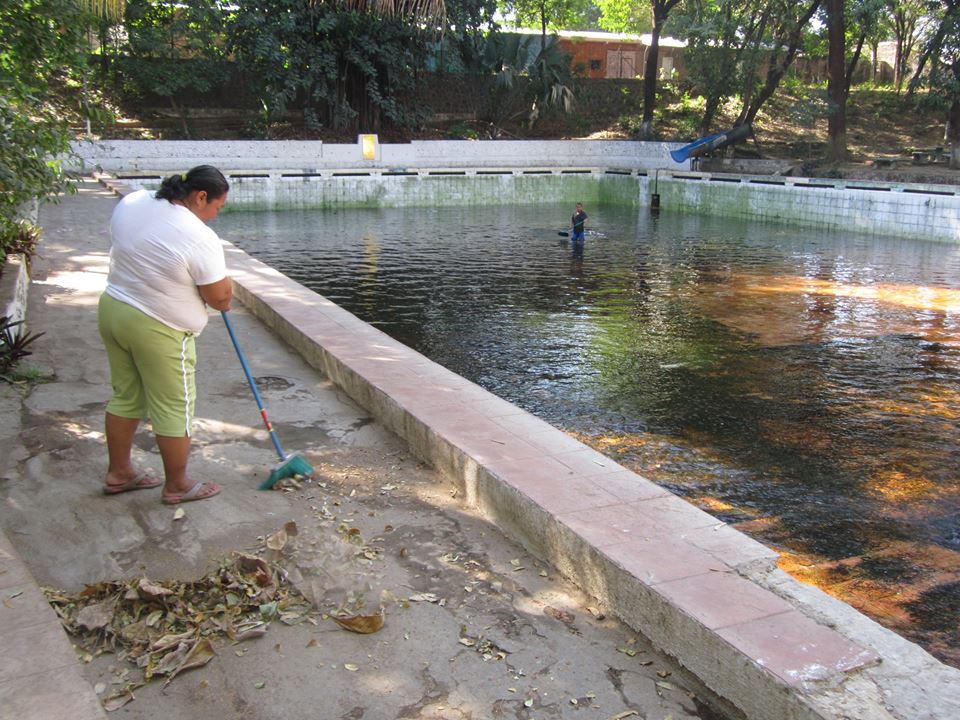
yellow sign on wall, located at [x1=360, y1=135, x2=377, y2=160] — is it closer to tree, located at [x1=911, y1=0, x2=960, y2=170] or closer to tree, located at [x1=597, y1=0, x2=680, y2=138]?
tree, located at [x1=597, y1=0, x2=680, y2=138]

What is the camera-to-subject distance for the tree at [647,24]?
3111 centimetres

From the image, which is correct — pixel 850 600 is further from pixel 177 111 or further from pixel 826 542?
pixel 177 111

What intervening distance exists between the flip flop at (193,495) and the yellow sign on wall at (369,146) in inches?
1022

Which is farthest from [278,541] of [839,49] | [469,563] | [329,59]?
[329,59]

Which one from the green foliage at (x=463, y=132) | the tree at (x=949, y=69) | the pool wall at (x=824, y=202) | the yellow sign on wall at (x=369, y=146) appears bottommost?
the pool wall at (x=824, y=202)

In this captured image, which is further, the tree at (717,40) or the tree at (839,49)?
the tree at (717,40)

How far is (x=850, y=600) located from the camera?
14.2 feet

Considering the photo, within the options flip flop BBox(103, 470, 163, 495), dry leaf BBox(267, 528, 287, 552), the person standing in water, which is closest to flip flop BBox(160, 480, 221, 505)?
flip flop BBox(103, 470, 163, 495)

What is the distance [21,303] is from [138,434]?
2971mm

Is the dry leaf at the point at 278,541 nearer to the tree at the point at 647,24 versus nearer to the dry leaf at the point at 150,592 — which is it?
the dry leaf at the point at 150,592

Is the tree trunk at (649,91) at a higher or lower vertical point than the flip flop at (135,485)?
higher

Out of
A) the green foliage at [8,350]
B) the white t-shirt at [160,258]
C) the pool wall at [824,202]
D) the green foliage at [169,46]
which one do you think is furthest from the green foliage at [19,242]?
the green foliage at [169,46]

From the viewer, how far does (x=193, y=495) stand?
4.03m

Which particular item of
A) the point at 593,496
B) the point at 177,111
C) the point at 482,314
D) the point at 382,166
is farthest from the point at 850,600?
the point at 177,111
